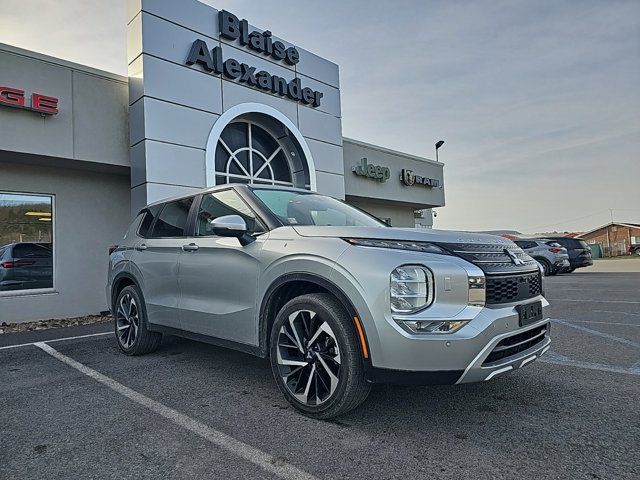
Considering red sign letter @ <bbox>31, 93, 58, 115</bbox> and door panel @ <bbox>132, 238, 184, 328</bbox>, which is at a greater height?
red sign letter @ <bbox>31, 93, 58, 115</bbox>

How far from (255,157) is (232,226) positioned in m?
8.07

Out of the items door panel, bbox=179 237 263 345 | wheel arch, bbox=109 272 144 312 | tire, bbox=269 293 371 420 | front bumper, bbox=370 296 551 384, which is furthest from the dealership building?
front bumper, bbox=370 296 551 384

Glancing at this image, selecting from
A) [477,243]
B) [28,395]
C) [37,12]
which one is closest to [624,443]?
[477,243]

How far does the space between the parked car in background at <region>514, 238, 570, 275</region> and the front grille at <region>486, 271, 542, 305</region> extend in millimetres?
15369

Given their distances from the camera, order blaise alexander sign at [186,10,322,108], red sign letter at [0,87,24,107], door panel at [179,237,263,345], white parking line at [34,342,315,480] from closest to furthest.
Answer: white parking line at [34,342,315,480] < door panel at [179,237,263,345] < red sign letter at [0,87,24,107] < blaise alexander sign at [186,10,322,108]

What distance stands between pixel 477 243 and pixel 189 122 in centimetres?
774

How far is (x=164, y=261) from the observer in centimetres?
447

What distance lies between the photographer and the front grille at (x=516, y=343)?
268 cm

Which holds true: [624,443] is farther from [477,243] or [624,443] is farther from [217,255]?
[217,255]

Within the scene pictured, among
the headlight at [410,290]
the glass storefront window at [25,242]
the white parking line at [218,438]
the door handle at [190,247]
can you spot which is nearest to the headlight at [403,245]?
the headlight at [410,290]

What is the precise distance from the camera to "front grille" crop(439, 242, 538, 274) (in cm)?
284

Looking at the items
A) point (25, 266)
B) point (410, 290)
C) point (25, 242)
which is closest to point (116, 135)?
point (25, 242)

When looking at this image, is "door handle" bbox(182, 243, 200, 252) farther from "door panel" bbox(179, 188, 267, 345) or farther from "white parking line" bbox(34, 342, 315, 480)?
"white parking line" bbox(34, 342, 315, 480)

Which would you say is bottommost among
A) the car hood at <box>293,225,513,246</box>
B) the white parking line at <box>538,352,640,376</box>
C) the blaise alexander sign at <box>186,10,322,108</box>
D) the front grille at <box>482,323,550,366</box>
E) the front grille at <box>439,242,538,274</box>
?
the white parking line at <box>538,352,640,376</box>
